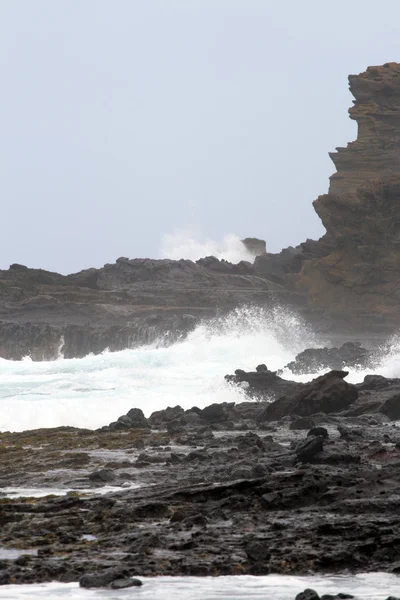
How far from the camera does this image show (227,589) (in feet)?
28.1

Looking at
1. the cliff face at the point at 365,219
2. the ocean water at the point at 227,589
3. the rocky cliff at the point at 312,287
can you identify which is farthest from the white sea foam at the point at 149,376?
the ocean water at the point at 227,589

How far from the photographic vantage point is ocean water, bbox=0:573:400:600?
27.0 ft

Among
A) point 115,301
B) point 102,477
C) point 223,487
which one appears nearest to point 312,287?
point 115,301

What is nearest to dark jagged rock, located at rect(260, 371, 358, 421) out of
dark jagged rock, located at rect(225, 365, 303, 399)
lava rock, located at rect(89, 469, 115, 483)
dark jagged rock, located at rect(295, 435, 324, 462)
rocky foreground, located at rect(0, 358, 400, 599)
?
rocky foreground, located at rect(0, 358, 400, 599)

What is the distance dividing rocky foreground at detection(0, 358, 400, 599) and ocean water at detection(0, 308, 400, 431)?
1051 cm

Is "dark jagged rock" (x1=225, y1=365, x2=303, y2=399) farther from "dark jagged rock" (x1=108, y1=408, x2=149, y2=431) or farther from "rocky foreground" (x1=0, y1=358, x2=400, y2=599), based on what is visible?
"rocky foreground" (x1=0, y1=358, x2=400, y2=599)

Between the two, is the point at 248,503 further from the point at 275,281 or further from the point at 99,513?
the point at 275,281

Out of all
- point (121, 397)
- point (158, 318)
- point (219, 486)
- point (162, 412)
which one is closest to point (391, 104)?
point (158, 318)

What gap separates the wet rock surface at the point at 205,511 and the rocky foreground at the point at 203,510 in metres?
0.02

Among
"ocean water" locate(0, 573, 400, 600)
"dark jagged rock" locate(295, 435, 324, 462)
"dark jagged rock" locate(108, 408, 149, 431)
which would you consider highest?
"dark jagged rock" locate(108, 408, 149, 431)

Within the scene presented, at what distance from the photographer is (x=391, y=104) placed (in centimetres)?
6956

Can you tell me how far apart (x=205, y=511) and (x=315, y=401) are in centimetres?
1514

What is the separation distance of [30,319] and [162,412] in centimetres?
4297

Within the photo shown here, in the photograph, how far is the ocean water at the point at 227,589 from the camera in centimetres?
824
